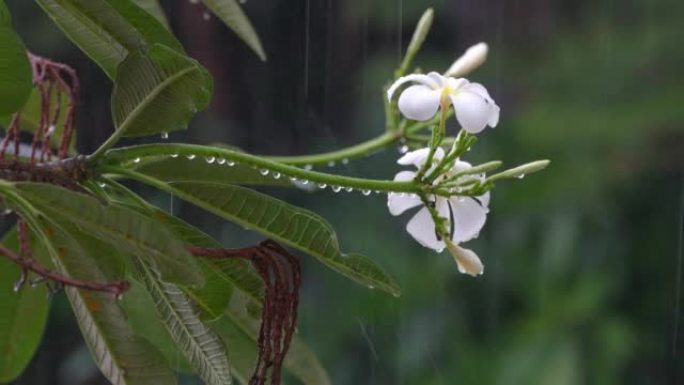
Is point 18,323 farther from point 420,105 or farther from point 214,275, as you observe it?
point 420,105

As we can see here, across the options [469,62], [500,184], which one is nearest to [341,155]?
[469,62]

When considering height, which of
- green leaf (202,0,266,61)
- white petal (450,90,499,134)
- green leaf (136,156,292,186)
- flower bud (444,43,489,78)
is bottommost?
green leaf (136,156,292,186)

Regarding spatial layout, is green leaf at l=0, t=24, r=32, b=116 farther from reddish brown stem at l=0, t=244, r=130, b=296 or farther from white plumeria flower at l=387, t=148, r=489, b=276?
white plumeria flower at l=387, t=148, r=489, b=276

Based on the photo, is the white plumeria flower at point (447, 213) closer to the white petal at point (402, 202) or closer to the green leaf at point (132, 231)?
the white petal at point (402, 202)

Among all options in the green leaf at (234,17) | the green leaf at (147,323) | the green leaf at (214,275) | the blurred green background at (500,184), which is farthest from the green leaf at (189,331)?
the blurred green background at (500,184)

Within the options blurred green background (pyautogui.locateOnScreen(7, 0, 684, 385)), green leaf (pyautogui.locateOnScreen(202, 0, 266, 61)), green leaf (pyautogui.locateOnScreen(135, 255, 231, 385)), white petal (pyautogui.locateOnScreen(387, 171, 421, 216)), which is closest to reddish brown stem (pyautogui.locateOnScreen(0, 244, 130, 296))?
green leaf (pyautogui.locateOnScreen(135, 255, 231, 385))
